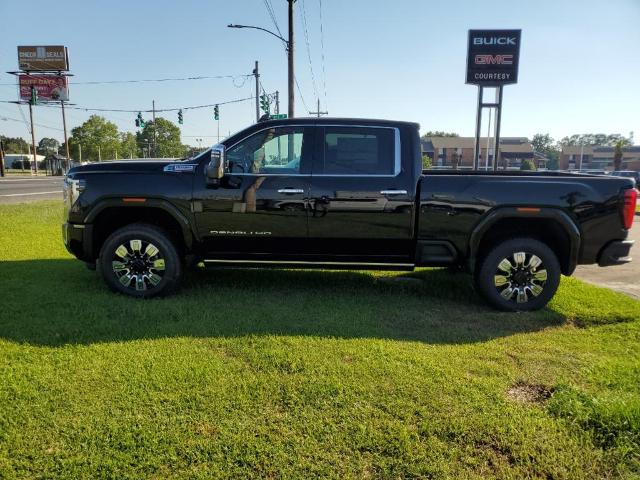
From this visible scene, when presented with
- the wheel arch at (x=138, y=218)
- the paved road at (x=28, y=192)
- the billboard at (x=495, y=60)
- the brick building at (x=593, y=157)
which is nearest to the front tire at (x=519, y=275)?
the wheel arch at (x=138, y=218)

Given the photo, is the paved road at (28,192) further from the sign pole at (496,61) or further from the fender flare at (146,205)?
the sign pole at (496,61)

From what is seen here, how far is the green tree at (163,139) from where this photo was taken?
4129 inches

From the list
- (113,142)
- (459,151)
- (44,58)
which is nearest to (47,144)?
(113,142)

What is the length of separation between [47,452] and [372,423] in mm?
1766

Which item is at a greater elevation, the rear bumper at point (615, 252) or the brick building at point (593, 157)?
the brick building at point (593, 157)

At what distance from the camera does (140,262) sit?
16.9 ft

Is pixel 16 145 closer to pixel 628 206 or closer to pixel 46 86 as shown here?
pixel 46 86

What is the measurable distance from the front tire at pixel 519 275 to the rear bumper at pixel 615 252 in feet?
1.62

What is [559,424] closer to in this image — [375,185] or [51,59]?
[375,185]

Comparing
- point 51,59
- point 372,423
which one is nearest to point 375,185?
point 372,423

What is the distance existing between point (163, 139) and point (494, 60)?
10100cm

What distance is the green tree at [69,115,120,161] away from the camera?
276ft

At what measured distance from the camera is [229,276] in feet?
20.4

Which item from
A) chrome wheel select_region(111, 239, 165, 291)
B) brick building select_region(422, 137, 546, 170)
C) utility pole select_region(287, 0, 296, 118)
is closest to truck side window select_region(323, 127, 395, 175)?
chrome wheel select_region(111, 239, 165, 291)
